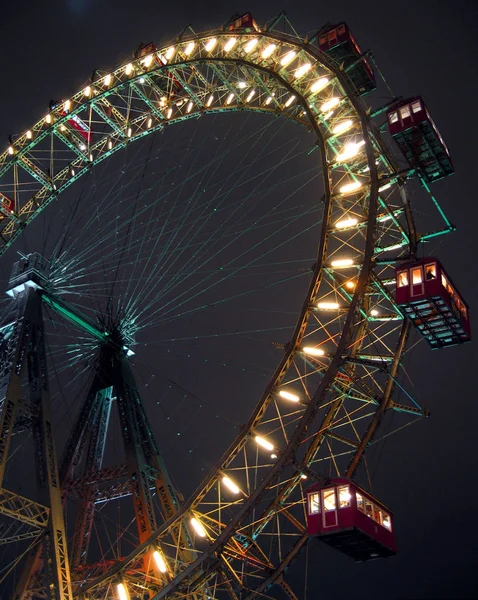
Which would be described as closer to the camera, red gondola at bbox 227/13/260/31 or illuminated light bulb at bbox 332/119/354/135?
illuminated light bulb at bbox 332/119/354/135

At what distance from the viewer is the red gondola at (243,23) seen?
1227 inches

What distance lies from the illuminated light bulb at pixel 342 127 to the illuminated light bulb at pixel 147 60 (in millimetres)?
10396

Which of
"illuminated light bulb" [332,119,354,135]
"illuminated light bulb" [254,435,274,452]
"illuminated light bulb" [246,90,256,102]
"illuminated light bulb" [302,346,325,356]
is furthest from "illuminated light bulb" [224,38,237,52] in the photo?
"illuminated light bulb" [254,435,274,452]

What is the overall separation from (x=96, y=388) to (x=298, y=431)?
13474mm

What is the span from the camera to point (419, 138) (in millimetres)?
26969

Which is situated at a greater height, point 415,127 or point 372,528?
point 415,127

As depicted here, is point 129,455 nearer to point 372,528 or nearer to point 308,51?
point 372,528

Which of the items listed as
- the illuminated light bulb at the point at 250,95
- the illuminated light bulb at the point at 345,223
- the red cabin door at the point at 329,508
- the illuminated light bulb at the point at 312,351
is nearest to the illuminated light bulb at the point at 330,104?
the illuminated light bulb at the point at 250,95

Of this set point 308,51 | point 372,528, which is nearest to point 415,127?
point 308,51

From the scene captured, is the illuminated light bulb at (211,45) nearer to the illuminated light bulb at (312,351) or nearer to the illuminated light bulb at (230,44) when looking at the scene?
the illuminated light bulb at (230,44)

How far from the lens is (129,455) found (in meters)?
29.5

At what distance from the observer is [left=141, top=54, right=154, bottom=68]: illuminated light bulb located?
33.5 meters

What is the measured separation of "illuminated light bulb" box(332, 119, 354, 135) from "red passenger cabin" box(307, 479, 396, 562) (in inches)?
543

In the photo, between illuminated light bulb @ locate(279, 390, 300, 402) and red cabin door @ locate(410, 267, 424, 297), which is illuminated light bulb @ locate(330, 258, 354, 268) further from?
illuminated light bulb @ locate(279, 390, 300, 402)
